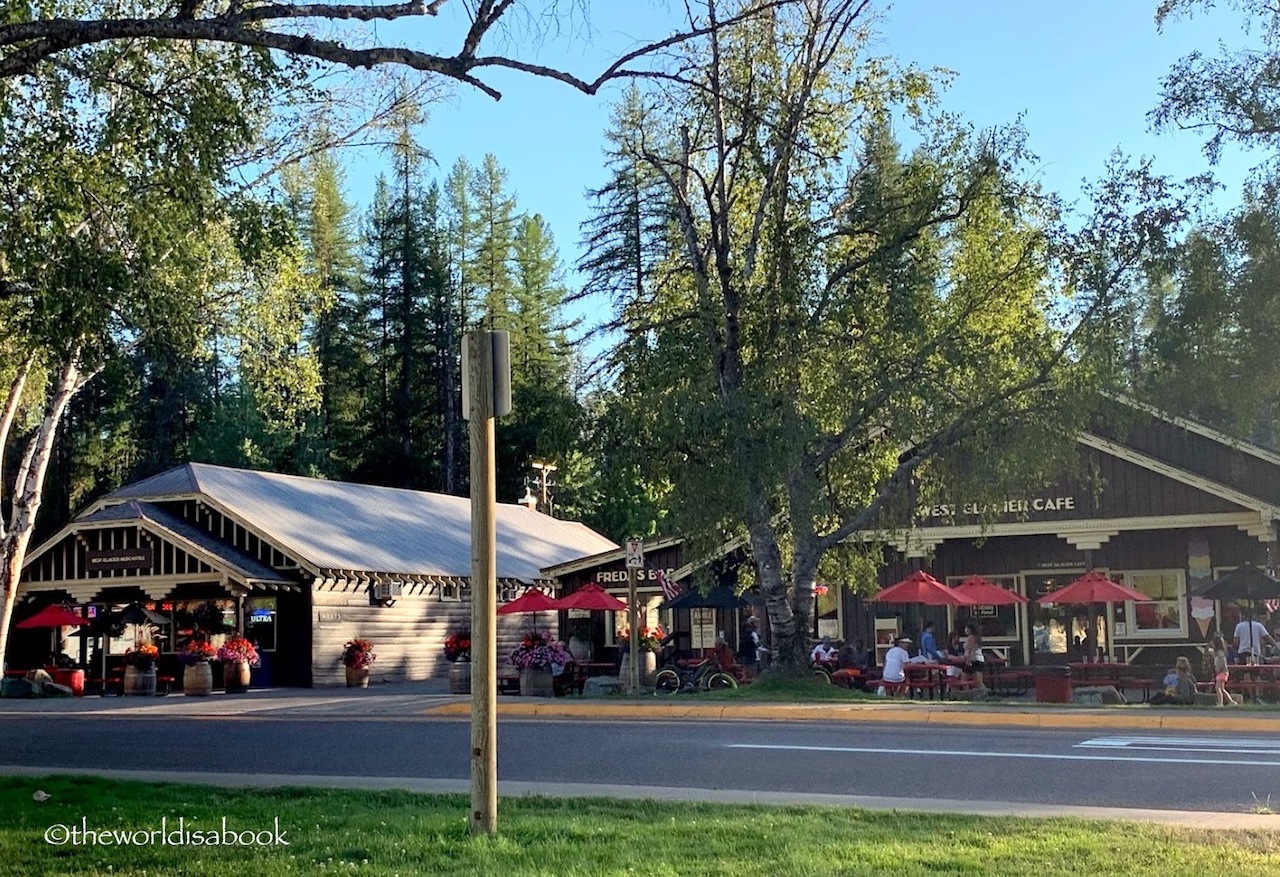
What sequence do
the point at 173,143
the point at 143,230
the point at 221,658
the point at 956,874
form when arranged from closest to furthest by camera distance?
the point at 956,874
the point at 173,143
the point at 143,230
the point at 221,658

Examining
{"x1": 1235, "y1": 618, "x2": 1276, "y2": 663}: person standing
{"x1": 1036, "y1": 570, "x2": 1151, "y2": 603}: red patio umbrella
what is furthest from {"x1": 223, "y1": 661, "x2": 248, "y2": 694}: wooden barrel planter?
{"x1": 1235, "y1": 618, "x2": 1276, "y2": 663}: person standing

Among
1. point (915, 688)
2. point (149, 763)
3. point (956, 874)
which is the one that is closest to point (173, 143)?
point (149, 763)

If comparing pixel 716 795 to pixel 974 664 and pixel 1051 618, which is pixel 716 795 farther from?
pixel 1051 618

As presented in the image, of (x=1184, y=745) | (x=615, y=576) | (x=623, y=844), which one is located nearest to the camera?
(x=623, y=844)

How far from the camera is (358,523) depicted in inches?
1538

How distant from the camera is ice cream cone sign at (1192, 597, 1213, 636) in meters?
28.6

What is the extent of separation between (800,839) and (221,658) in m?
25.7

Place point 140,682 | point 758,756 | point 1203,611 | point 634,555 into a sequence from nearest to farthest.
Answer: point 758,756 < point 634,555 < point 1203,611 < point 140,682

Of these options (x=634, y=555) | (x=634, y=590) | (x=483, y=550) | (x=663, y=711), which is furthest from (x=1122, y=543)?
(x=483, y=550)

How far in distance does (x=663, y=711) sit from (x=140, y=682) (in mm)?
15569

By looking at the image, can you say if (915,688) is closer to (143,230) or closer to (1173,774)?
(1173,774)

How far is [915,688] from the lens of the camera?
24.7 metres

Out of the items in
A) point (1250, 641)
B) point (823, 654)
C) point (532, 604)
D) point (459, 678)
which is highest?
point (532, 604)

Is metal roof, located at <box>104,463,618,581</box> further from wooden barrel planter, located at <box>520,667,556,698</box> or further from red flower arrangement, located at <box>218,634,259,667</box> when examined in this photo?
wooden barrel planter, located at <box>520,667,556,698</box>
